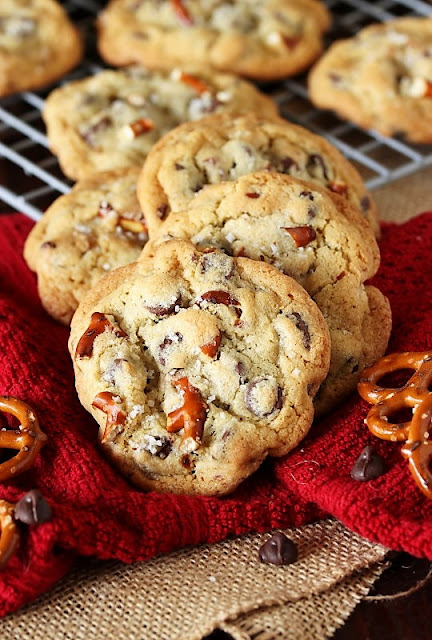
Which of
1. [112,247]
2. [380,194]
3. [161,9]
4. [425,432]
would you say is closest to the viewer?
[425,432]

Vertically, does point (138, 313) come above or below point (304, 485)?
above

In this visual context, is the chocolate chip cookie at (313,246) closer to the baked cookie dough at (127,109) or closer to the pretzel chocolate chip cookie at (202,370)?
the pretzel chocolate chip cookie at (202,370)

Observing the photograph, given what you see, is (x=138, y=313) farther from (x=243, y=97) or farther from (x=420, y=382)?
(x=243, y=97)

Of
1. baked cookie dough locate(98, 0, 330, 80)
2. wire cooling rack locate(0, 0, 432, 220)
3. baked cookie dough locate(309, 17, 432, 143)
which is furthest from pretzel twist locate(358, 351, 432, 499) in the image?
baked cookie dough locate(98, 0, 330, 80)

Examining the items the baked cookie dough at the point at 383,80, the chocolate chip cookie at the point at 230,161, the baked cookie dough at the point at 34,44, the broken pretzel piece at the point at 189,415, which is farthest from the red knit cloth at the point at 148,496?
the baked cookie dough at the point at 34,44

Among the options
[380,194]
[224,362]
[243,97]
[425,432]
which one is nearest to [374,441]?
[425,432]

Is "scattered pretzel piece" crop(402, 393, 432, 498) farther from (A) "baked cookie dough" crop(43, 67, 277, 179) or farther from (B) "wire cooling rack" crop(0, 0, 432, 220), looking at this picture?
(A) "baked cookie dough" crop(43, 67, 277, 179)
